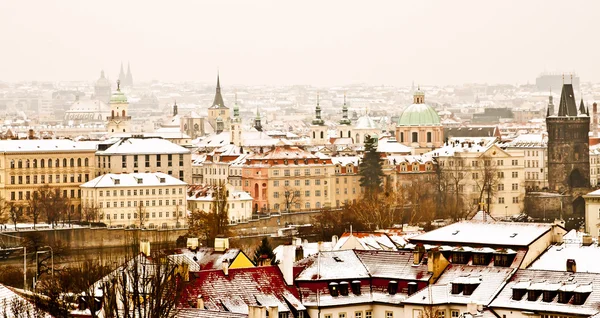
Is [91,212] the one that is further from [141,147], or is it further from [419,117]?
[419,117]

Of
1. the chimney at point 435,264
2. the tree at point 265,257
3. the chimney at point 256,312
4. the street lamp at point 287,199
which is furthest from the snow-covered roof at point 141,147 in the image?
the chimney at point 256,312

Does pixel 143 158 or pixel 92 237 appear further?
pixel 143 158

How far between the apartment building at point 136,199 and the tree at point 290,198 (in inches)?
465

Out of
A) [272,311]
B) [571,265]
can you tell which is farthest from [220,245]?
[272,311]

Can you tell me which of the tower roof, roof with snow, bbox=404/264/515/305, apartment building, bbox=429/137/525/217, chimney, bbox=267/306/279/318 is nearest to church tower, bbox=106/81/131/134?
apartment building, bbox=429/137/525/217

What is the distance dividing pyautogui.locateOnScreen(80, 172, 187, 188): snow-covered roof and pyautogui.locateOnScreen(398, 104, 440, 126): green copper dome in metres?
48.6

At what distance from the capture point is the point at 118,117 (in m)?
152

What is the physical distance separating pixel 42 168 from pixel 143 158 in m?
7.25

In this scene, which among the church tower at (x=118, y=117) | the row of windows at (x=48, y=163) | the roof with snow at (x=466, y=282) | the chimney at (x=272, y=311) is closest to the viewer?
the chimney at (x=272, y=311)

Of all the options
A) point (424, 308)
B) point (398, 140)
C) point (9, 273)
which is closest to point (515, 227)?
point (424, 308)

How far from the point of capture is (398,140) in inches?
5778

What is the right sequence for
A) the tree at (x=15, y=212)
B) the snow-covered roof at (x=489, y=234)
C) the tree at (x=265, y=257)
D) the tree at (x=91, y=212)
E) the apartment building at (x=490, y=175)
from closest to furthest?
the snow-covered roof at (x=489, y=234), the tree at (x=265, y=257), the tree at (x=15, y=212), the tree at (x=91, y=212), the apartment building at (x=490, y=175)

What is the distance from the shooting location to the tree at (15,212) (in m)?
93.6

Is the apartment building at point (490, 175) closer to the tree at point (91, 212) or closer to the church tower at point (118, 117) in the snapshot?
the tree at point (91, 212)
